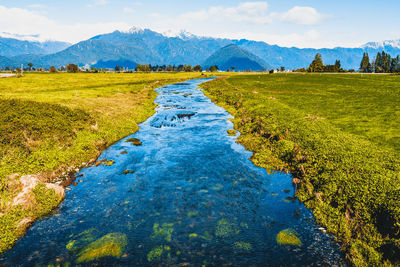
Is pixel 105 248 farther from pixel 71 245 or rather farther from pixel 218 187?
pixel 218 187

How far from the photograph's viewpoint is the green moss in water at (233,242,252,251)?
1264cm

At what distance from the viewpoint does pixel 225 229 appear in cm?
1420

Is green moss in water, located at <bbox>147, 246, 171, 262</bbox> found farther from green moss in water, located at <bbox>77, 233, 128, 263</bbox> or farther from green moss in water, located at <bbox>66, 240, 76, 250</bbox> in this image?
green moss in water, located at <bbox>66, 240, 76, 250</bbox>

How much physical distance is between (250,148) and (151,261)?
62.3 feet

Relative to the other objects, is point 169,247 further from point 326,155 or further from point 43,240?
point 326,155

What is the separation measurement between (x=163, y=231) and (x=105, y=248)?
11.3ft

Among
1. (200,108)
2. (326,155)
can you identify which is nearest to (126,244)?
(326,155)

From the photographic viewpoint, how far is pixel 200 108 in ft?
181

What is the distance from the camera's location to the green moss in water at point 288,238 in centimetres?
1291

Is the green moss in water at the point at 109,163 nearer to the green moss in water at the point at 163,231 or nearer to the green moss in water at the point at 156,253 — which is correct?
the green moss in water at the point at 163,231

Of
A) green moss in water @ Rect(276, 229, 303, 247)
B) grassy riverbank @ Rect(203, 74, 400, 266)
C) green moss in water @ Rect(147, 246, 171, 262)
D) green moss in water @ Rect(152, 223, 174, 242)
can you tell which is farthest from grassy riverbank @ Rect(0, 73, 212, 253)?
grassy riverbank @ Rect(203, 74, 400, 266)

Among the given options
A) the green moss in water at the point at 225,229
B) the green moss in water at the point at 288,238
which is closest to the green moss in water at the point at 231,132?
the green moss in water at the point at 225,229

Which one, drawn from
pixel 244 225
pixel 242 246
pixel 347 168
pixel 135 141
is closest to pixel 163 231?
pixel 242 246

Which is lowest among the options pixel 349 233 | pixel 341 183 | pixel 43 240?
pixel 43 240
